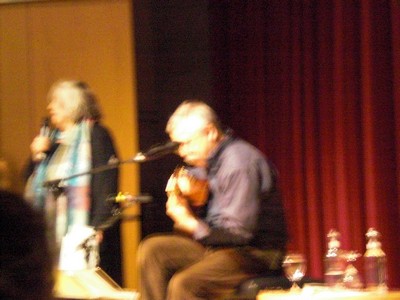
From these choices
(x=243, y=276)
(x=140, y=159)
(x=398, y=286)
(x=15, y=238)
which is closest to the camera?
(x=15, y=238)

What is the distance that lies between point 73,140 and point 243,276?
1.00 meters

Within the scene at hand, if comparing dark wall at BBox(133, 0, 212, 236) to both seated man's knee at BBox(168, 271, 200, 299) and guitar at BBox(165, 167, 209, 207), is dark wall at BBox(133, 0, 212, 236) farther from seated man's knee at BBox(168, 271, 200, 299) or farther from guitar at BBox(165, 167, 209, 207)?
seated man's knee at BBox(168, 271, 200, 299)

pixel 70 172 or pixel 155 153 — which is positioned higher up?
pixel 155 153

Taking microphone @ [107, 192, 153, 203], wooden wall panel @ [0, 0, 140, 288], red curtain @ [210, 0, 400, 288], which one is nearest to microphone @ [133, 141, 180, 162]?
microphone @ [107, 192, 153, 203]

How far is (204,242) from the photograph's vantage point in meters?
2.81

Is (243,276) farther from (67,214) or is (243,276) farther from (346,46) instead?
(346,46)

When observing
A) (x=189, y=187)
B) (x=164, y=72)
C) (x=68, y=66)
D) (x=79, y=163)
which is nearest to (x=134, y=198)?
(x=189, y=187)

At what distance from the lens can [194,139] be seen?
9.50 ft

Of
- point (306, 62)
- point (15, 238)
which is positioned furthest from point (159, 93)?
point (15, 238)

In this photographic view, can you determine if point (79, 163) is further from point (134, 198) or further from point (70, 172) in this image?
point (134, 198)

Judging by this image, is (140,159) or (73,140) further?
(73,140)

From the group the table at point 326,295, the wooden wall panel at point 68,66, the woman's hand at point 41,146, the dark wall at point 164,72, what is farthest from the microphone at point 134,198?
the wooden wall panel at point 68,66

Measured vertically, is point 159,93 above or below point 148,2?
below

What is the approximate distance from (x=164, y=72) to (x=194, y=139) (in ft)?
4.07
